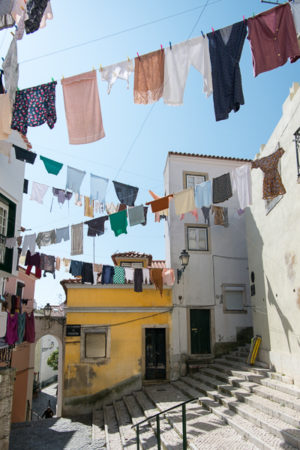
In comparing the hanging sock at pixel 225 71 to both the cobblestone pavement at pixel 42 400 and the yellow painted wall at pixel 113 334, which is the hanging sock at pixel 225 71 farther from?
the cobblestone pavement at pixel 42 400

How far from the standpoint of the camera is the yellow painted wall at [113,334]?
13969 mm

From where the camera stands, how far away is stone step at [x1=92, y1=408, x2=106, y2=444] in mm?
10675

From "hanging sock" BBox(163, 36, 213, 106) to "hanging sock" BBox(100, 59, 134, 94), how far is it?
28.6 inches

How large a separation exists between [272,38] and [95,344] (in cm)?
1237

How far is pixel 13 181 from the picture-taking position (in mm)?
12328

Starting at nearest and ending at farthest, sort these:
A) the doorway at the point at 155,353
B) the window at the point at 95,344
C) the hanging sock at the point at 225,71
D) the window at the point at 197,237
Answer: the hanging sock at the point at 225,71
the window at the point at 95,344
the doorway at the point at 155,353
the window at the point at 197,237

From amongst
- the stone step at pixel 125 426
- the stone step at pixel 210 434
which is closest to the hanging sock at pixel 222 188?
the stone step at pixel 210 434

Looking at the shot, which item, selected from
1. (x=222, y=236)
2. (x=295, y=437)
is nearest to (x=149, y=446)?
(x=295, y=437)

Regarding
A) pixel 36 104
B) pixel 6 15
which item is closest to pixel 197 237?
pixel 36 104

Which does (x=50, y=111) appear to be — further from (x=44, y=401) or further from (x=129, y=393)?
(x=44, y=401)

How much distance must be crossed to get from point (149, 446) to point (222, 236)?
1007 cm

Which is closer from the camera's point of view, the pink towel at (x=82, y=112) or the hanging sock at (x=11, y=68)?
the hanging sock at (x=11, y=68)

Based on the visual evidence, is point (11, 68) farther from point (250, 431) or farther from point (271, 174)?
point (250, 431)

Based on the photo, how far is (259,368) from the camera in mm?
11445
